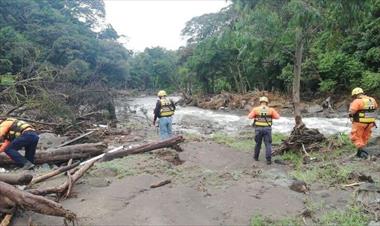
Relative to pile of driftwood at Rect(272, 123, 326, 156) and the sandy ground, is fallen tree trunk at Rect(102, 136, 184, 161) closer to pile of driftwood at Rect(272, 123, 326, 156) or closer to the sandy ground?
the sandy ground

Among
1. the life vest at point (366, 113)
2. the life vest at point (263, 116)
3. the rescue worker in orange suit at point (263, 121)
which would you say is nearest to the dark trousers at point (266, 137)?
the rescue worker in orange suit at point (263, 121)

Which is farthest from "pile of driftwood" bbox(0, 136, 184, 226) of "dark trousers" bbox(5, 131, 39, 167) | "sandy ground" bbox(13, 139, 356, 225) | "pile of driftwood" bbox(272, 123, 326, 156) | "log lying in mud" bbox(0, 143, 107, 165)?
"pile of driftwood" bbox(272, 123, 326, 156)

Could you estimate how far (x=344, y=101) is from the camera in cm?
2684

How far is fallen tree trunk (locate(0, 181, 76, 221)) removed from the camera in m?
5.31

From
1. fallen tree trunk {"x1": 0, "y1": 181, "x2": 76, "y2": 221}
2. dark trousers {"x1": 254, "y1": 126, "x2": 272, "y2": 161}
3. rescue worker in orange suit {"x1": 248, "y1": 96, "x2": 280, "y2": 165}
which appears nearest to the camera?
fallen tree trunk {"x1": 0, "y1": 181, "x2": 76, "y2": 221}

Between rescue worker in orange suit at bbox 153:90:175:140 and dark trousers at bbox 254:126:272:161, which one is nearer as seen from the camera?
dark trousers at bbox 254:126:272:161

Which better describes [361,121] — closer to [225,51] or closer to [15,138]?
[15,138]

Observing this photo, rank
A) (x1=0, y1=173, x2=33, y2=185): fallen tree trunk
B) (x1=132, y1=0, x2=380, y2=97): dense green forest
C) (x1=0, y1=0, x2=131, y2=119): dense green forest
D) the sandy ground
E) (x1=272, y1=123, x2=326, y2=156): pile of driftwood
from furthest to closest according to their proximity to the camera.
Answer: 1. (x1=0, y1=0, x2=131, y2=119): dense green forest
2. (x1=132, y1=0, x2=380, y2=97): dense green forest
3. (x1=272, y1=123, x2=326, y2=156): pile of driftwood
4. (x1=0, y1=173, x2=33, y2=185): fallen tree trunk
5. the sandy ground

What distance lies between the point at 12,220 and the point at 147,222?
1.80 m

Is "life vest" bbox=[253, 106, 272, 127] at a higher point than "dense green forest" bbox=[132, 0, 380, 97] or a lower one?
lower

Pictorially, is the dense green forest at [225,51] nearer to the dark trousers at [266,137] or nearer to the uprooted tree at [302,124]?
the uprooted tree at [302,124]

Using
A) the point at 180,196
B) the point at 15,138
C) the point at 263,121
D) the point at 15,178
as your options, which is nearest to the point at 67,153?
the point at 15,138

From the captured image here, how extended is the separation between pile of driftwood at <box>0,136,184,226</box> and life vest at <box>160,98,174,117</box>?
1505 millimetres

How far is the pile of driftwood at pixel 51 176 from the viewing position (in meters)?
5.33
